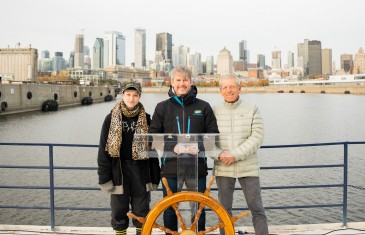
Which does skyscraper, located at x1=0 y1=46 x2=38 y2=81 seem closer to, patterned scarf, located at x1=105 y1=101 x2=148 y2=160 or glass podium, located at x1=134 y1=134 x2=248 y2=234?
patterned scarf, located at x1=105 y1=101 x2=148 y2=160

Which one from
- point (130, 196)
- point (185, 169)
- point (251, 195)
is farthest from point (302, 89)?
point (185, 169)

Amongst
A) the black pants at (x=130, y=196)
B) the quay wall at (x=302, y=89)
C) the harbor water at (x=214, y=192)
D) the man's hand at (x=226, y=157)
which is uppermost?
the quay wall at (x=302, y=89)

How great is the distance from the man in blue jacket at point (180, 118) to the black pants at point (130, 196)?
0.32m

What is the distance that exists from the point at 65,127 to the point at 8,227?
29751 mm

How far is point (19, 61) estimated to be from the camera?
129m

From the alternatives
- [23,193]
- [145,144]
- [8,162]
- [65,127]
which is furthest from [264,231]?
[65,127]

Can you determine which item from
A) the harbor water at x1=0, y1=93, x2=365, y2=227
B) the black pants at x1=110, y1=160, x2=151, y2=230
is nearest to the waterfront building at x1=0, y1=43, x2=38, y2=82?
the harbor water at x1=0, y1=93, x2=365, y2=227

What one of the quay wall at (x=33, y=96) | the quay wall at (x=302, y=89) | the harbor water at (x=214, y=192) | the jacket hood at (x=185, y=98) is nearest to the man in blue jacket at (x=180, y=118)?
the jacket hood at (x=185, y=98)

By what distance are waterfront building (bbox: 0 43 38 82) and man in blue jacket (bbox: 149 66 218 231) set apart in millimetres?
128857

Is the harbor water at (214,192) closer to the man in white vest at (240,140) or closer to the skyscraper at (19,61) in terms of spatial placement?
the man in white vest at (240,140)

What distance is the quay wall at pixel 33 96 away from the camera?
143 ft

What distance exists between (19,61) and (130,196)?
137 m

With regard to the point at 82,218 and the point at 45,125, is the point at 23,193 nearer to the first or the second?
the point at 82,218

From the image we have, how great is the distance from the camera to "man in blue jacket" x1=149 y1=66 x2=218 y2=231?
3.65 metres
